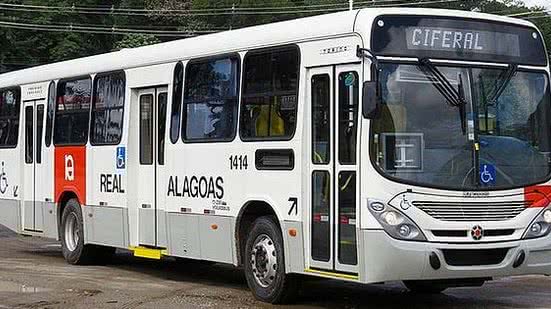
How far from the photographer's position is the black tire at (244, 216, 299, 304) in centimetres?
1153

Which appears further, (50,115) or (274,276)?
(50,115)

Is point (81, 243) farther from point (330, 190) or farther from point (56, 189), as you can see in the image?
point (330, 190)

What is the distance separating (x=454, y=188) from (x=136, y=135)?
6.04 m

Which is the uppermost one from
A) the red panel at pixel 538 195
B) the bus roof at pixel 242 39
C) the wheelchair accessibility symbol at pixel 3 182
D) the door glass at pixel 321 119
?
the bus roof at pixel 242 39

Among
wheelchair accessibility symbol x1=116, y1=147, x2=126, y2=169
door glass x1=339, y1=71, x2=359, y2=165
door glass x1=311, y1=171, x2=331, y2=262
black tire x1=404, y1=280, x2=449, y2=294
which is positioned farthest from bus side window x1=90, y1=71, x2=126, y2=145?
door glass x1=339, y1=71, x2=359, y2=165

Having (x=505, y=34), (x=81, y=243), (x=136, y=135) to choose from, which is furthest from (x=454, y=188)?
(x=81, y=243)

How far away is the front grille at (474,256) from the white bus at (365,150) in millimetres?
15

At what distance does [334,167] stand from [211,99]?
287 cm

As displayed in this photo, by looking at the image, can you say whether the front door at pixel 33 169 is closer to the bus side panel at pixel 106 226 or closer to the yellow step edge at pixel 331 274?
the bus side panel at pixel 106 226

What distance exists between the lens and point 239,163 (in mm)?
12344

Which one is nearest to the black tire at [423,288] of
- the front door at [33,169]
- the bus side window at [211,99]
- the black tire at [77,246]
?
the bus side window at [211,99]

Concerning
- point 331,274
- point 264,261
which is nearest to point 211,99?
point 264,261

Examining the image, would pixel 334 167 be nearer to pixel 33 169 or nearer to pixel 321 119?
pixel 321 119

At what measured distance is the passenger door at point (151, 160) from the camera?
46.5 feet
